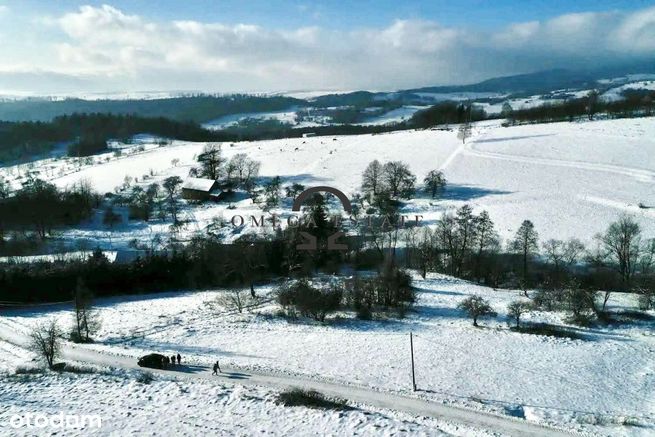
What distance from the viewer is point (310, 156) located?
85.2 m

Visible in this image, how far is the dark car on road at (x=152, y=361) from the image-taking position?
79.9 feet

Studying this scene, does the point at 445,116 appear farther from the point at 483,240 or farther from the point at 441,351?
the point at 441,351

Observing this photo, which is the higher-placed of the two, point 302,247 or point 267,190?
point 267,190

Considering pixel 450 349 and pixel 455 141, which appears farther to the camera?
pixel 455 141

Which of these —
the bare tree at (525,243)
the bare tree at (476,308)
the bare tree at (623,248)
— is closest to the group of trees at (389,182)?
the bare tree at (525,243)

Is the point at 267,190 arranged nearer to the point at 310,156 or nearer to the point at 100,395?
the point at 310,156

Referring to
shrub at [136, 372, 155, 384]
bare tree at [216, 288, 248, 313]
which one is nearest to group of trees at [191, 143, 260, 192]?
bare tree at [216, 288, 248, 313]

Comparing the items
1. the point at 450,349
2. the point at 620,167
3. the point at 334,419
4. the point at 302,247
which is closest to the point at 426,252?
the point at 302,247

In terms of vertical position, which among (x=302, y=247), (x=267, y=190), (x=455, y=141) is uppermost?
(x=455, y=141)

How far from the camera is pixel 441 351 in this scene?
26.2m

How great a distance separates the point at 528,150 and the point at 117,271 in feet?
211

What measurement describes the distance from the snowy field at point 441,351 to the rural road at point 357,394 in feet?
2.15

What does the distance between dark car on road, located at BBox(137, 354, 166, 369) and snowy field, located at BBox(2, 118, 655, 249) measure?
88.0ft

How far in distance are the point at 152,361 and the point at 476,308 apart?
66.7 feet
